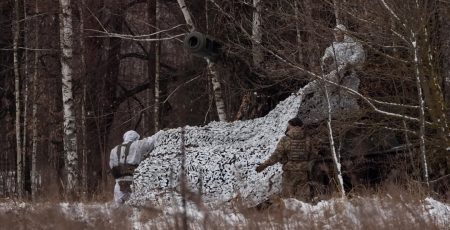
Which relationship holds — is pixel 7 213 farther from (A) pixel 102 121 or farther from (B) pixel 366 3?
(A) pixel 102 121

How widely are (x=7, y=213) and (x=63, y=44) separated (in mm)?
9959

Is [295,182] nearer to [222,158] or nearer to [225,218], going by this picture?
[222,158]

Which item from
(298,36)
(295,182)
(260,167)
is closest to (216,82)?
(298,36)

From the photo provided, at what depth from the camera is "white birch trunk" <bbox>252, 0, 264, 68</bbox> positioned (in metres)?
13.2

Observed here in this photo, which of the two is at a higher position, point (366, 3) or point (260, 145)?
point (366, 3)

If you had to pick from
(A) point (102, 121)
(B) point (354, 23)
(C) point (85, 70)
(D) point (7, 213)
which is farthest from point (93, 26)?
(D) point (7, 213)

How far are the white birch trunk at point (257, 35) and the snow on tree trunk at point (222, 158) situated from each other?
138 centimetres

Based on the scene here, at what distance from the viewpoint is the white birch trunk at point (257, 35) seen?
13.2 meters

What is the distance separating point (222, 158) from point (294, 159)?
4.02 feet

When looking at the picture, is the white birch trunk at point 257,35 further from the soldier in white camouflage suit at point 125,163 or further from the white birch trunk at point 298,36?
the soldier in white camouflage suit at point 125,163

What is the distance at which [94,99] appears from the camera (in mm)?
21125

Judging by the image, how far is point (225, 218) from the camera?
5562mm

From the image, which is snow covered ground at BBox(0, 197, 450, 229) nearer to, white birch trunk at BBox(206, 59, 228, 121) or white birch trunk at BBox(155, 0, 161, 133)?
white birch trunk at BBox(206, 59, 228, 121)

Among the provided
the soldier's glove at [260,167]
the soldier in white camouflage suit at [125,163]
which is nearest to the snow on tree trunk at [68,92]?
the soldier in white camouflage suit at [125,163]
